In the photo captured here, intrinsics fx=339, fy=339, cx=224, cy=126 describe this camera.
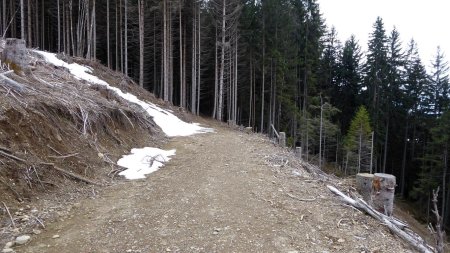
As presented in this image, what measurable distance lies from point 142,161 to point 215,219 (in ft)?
12.1

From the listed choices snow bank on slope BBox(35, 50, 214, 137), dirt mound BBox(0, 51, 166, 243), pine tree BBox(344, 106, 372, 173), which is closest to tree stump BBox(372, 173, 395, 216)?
dirt mound BBox(0, 51, 166, 243)

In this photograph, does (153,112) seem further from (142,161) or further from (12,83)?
(12,83)

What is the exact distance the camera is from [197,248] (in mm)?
3973

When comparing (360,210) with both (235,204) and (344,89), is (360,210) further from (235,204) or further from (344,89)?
(344,89)

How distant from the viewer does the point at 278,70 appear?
31.8 metres

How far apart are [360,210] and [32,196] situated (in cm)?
510

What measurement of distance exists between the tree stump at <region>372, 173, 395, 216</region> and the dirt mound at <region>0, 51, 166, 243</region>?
16.3 ft

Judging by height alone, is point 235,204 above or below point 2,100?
below

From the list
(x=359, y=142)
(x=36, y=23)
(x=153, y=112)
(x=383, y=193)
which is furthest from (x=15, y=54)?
(x=359, y=142)

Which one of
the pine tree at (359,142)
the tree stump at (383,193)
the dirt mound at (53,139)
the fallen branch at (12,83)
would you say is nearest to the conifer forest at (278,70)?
the pine tree at (359,142)

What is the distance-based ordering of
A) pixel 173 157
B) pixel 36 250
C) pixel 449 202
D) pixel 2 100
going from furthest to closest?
pixel 449 202, pixel 173 157, pixel 2 100, pixel 36 250

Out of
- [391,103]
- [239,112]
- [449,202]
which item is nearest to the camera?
[449,202]

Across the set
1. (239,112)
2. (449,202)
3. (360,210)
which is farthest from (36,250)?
(449,202)

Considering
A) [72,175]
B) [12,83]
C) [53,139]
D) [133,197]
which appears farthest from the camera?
[12,83]
